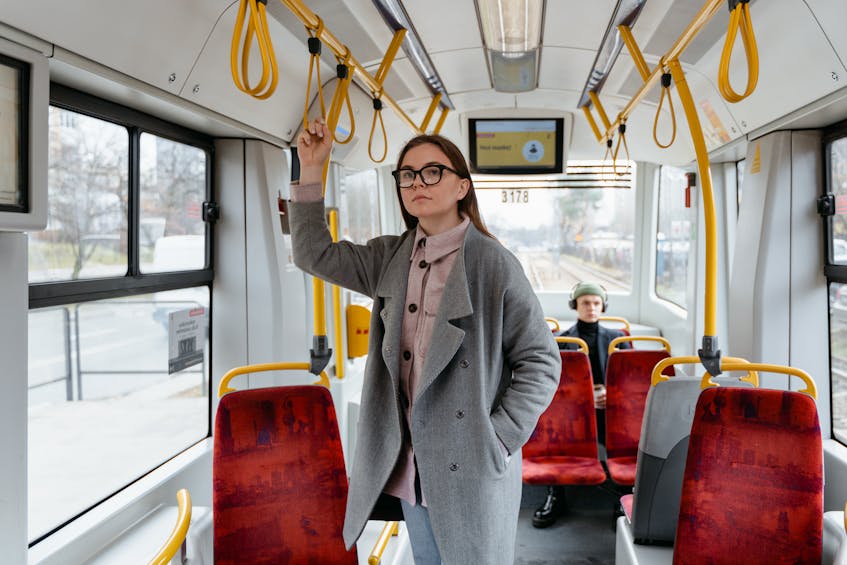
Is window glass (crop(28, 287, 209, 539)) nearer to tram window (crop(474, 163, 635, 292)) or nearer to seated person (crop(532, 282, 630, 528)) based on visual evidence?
seated person (crop(532, 282, 630, 528))

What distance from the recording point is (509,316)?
4.93 ft

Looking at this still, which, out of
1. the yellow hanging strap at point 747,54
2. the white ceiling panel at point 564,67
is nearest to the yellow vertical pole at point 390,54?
the white ceiling panel at point 564,67

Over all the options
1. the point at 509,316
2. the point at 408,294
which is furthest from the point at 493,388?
the point at 408,294

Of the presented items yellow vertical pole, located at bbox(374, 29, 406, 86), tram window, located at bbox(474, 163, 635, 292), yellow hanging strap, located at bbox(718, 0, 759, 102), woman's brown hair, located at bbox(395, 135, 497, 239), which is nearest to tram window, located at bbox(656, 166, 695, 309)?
tram window, located at bbox(474, 163, 635, 292)

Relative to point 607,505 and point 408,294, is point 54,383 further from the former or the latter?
point 607,505

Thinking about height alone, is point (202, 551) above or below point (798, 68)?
below

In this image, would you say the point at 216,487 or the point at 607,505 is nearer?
the point at 216,487

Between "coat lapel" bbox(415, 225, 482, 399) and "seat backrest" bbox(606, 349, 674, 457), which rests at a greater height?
"coat lapel" bbox(415, 225, 482, 399)

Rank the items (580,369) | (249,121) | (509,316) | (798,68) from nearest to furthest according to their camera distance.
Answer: (509,316) → (798,68) → (249,121) → (580,369)

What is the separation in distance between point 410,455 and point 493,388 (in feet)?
0.85

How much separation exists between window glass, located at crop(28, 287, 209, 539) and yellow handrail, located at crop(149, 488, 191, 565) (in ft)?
2.57

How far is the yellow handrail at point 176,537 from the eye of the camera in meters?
1.34

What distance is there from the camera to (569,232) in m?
7.32

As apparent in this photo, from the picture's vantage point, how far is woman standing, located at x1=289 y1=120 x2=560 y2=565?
4.73 feet
